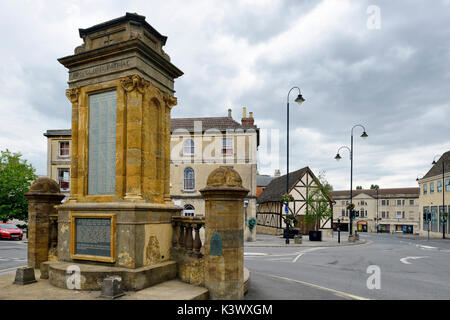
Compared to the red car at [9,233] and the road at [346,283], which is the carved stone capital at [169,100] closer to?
the road at [346,283]

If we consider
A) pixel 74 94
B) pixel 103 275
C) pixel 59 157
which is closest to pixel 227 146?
pixel 59 157

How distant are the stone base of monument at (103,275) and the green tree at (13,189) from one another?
105ft

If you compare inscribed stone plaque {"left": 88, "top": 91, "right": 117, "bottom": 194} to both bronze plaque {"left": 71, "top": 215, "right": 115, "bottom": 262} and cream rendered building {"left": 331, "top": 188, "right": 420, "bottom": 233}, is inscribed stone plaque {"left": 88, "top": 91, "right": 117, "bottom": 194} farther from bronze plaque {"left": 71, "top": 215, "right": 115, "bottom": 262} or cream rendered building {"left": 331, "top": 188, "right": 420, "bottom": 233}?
cream rendered building {"left": 331, "top": 188, "right": 420, "bottom": 233}

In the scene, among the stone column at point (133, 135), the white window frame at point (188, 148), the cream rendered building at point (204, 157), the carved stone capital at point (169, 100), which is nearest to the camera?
the stone column at point (133, 135)

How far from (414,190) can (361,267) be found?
Answer: 62.7 metres

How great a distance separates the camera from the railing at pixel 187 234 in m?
6.84

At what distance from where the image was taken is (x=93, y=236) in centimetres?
678

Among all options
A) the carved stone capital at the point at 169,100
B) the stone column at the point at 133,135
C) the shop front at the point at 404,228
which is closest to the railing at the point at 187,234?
the stone column at the point at 133,135

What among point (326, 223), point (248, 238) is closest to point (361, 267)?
point (248, 238)

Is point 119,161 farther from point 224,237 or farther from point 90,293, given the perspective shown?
point 224,237

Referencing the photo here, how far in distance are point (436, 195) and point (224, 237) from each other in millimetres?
45714

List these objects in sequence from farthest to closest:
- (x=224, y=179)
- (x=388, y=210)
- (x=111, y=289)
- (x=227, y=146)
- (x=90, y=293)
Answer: (x=388, y=210) < (x=227, y=146) < (x=224, y=179) < (x=90, y=293) < (x=111, y=289)

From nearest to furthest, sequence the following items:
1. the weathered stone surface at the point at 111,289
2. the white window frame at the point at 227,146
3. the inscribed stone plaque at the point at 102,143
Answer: the weathered stone surface at the point at 111,289 → the inscribed stone plaque at the point at 102,143 → the white window frame at the point at 227,146
